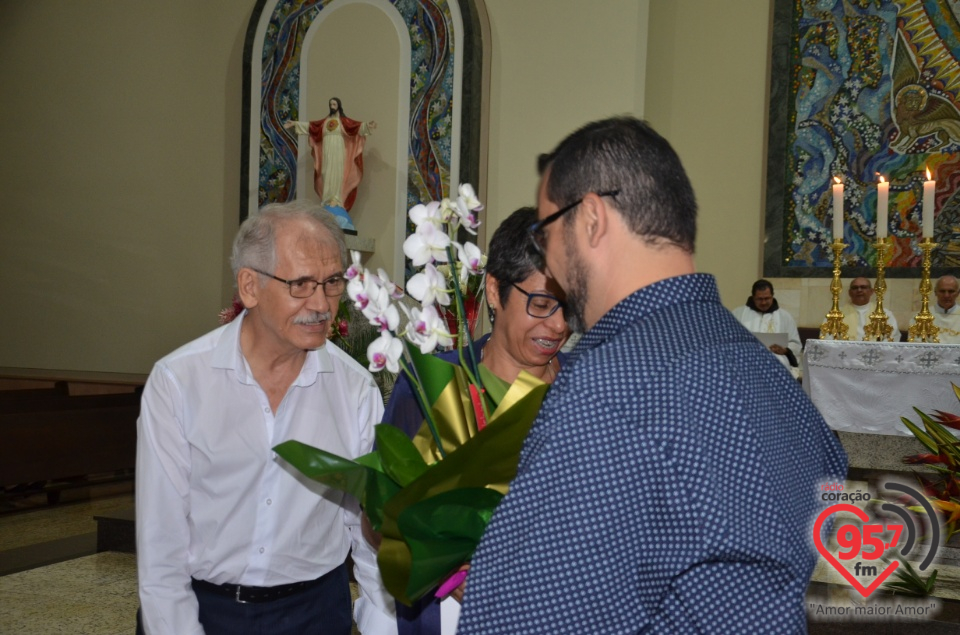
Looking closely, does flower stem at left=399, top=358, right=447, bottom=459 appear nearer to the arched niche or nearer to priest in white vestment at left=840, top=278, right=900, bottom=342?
priest in white vestment at left=840, top=278, right=900, bottom=342

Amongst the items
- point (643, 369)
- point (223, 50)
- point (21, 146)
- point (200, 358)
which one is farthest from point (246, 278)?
point (21, 146)

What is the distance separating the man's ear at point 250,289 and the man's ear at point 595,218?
107 centimetres

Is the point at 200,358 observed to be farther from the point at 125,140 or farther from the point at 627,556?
the point at 125,140

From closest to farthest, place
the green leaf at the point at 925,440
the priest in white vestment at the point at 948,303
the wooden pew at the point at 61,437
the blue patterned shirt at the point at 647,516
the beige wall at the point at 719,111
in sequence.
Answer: the blue patterned shirt at the point at 647,516 → the green leaf at the point at 925,440 → the wooden pew at the point at 61,437 → the priest in white vestment at the point at 948,303 → the beige wall at the point at 719,111

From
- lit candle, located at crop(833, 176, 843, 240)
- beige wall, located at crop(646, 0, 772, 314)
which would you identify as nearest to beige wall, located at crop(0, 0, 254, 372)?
beige wall, located at crop(646, 0, 772, 314)

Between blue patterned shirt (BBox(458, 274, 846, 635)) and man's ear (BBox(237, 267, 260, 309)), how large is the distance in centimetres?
115

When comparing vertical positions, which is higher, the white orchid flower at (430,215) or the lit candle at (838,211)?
the lit candle at (838,211)

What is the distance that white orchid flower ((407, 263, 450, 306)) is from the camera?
1.43 meters

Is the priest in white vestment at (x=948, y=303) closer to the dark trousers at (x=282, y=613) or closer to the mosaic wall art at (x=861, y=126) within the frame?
the mosaic wall art at (x=861, y=126)

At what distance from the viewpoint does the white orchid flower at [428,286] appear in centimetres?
143

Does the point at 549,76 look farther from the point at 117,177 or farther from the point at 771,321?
the point at 117,177

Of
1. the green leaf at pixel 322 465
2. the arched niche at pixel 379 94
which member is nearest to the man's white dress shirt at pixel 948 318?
the arched niche at pixel 379 94

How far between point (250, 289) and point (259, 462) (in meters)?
0.39

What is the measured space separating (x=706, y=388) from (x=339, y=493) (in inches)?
47.4
